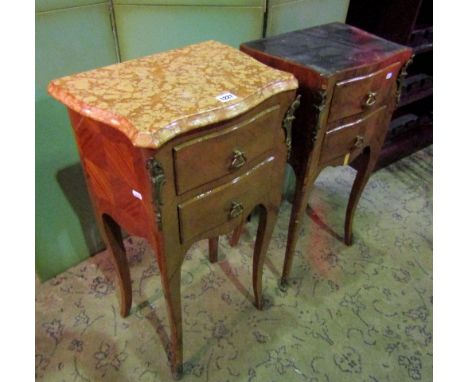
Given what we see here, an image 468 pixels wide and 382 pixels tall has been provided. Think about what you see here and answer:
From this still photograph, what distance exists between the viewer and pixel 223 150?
79 cm

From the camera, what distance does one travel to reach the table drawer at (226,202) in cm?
83

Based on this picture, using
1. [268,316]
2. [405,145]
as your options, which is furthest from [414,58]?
[268,316]

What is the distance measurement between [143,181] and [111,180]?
6.9 inches

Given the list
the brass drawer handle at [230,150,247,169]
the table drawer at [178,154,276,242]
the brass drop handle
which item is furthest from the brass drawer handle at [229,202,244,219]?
the brass drop handle

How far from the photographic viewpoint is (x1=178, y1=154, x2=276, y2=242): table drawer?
83cm

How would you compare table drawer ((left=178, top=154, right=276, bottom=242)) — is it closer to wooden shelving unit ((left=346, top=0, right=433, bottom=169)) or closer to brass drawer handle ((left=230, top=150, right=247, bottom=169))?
brass drawer handle ((left=230, top=150, right=247, bottom=169))

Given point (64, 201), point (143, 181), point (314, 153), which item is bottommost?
point (64, 201)

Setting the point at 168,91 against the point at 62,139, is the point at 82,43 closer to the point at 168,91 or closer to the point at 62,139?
the point at 62,139

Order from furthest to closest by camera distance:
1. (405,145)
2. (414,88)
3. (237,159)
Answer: (405,145) → (414,88) → (237,159)

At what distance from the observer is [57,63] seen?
104cm

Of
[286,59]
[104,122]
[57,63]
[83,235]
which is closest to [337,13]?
[286,59]

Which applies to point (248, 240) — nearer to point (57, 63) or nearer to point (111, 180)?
point (111, 180)

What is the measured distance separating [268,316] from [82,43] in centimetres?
107

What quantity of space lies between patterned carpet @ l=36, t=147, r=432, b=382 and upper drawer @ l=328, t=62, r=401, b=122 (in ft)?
2.33
